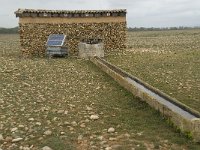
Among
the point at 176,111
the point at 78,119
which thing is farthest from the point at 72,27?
the point at 176,111

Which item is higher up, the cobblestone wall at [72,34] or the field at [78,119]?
the cobblestone wall at [72,34]

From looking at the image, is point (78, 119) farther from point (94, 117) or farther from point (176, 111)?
point (176, 111)

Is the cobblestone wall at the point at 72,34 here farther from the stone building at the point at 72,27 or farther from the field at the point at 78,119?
the field at the point at 78,119

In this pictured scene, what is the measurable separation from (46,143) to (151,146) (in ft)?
6.37

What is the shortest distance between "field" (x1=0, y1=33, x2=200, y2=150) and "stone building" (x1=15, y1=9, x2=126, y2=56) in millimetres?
13849

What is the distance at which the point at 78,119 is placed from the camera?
8.80m

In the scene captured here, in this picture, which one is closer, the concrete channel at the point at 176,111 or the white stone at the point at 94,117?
the concrete channel at the point at 176,111

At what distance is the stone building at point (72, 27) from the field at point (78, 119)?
45.4ft

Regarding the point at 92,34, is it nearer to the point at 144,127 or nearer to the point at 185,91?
the point at 185,91

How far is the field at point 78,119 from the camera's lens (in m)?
→ 7.08

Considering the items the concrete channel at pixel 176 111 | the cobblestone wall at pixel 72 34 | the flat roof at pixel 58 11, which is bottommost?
the concrete channel at pixel 176 111

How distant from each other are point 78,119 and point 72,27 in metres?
20.5

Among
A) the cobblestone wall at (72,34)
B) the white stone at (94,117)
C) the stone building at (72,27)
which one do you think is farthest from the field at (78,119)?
the stone building at (72,27)

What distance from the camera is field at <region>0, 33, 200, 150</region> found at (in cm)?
708
